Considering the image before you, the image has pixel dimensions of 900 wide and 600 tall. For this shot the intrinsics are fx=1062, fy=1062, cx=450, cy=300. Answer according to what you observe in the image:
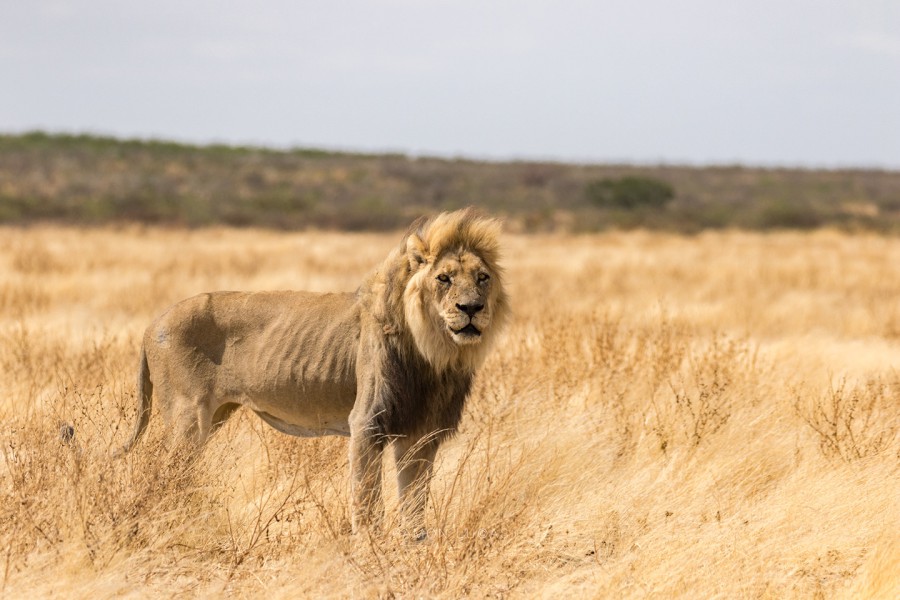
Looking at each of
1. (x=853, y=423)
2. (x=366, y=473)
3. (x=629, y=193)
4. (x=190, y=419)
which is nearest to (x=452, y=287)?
(x=366, y=473)

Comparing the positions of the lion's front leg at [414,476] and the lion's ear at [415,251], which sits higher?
the lion's ear at [415,251]

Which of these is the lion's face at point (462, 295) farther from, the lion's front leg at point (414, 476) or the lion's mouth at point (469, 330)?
the lion's front leg at point (414, 476)

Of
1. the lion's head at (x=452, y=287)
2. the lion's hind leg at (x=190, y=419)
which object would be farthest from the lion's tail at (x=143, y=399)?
the lion's head at (x=452, y=287)

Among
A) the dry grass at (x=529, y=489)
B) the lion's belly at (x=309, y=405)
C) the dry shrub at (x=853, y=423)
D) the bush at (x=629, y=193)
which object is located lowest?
the dry grass at (x=529, y=489)

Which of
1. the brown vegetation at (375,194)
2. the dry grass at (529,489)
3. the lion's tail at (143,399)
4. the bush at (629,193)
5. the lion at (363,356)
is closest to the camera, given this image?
the dry grass at (529,489)

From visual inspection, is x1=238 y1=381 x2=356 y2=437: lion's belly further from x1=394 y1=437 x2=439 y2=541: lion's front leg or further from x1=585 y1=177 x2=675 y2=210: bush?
x1=585 y1=177 x2=675 y2=210: bush

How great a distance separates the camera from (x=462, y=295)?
4.45 meters

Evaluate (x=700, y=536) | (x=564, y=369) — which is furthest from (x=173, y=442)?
(x=564, y=369)

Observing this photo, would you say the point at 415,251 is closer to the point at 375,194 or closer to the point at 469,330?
the point at 469,330

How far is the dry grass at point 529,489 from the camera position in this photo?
163 inches

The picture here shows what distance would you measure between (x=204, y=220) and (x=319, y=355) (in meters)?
29.2

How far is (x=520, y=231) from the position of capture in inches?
1355

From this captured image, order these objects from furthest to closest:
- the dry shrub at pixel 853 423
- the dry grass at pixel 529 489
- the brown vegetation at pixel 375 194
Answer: the brown vegetation at pixel 375 194 < the dry shrub at pixel 853 423 < the dry grass at pixel 529 489

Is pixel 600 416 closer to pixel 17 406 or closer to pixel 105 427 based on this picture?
pixel 105 427
